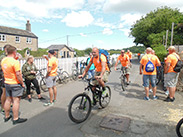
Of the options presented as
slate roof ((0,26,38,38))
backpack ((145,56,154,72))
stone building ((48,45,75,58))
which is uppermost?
slate roof ((0,26,38,38))

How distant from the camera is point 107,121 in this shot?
3186 millimetres

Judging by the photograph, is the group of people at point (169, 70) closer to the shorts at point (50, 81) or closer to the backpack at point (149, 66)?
the backpack at point (149, 66)

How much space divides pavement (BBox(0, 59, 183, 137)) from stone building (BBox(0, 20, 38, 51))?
103ft

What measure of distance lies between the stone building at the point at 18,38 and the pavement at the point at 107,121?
3144 cm

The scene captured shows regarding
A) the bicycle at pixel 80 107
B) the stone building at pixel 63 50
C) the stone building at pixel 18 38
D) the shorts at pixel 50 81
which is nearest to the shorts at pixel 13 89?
the shorts at pixel 50 81

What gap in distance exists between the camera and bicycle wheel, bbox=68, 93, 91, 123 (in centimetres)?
298

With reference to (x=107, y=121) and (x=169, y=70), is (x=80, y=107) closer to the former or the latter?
(x=107, y=121)

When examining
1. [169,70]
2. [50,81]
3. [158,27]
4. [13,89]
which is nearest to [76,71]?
[50,81]

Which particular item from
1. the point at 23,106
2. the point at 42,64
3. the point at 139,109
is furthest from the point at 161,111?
the point at 42,64

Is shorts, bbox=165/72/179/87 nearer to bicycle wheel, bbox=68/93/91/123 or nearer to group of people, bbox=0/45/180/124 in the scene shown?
group of people, bbox=0/45/180/124

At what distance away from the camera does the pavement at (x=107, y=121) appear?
276cm

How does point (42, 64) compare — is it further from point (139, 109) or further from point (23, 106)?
point (139, 109)

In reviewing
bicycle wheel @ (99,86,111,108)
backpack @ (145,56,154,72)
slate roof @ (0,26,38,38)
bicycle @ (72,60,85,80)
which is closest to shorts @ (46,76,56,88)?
bicycle wheel @ (99,86,111,108)

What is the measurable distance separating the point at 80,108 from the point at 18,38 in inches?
1404
